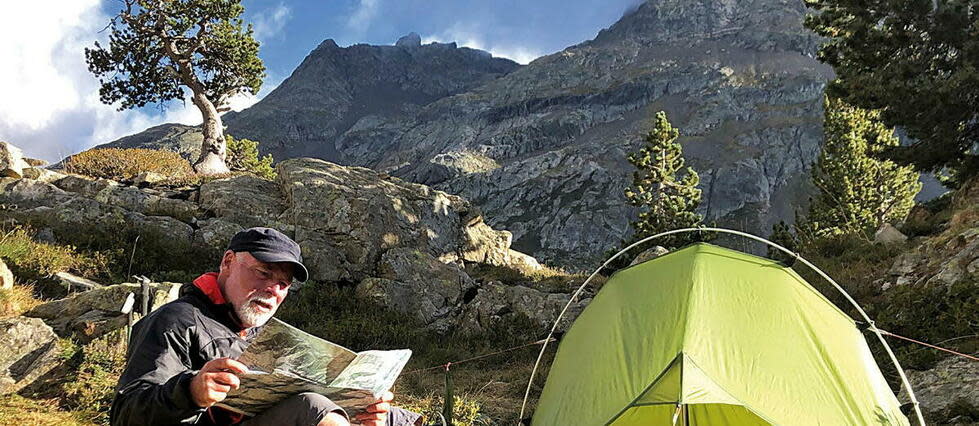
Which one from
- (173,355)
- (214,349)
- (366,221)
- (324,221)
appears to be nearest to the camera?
(173,355)

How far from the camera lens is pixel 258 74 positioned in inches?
837

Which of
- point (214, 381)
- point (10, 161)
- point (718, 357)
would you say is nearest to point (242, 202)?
point (10, 161)

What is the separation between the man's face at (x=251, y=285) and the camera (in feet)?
9.23

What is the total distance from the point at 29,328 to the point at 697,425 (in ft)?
22.0

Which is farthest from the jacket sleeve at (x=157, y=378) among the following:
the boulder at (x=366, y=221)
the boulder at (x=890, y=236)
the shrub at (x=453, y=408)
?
the boulder at (x=890, y=236)

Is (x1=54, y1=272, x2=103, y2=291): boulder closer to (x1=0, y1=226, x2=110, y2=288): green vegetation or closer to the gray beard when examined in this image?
(x1=0, y1=226, x2=110, y2=288): green vegetation

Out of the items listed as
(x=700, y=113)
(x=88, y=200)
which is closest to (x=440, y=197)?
(x=88, y=200)

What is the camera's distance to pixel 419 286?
11.1m

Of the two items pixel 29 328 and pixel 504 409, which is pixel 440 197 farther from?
pixel 29 328

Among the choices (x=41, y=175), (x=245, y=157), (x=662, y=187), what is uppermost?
(x=662, y=187)

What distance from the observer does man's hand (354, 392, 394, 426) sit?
281 cm

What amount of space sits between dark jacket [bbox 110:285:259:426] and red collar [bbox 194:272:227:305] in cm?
2

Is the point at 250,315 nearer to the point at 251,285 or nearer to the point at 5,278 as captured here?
the point at 251,285

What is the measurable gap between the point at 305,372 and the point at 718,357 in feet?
10.2
